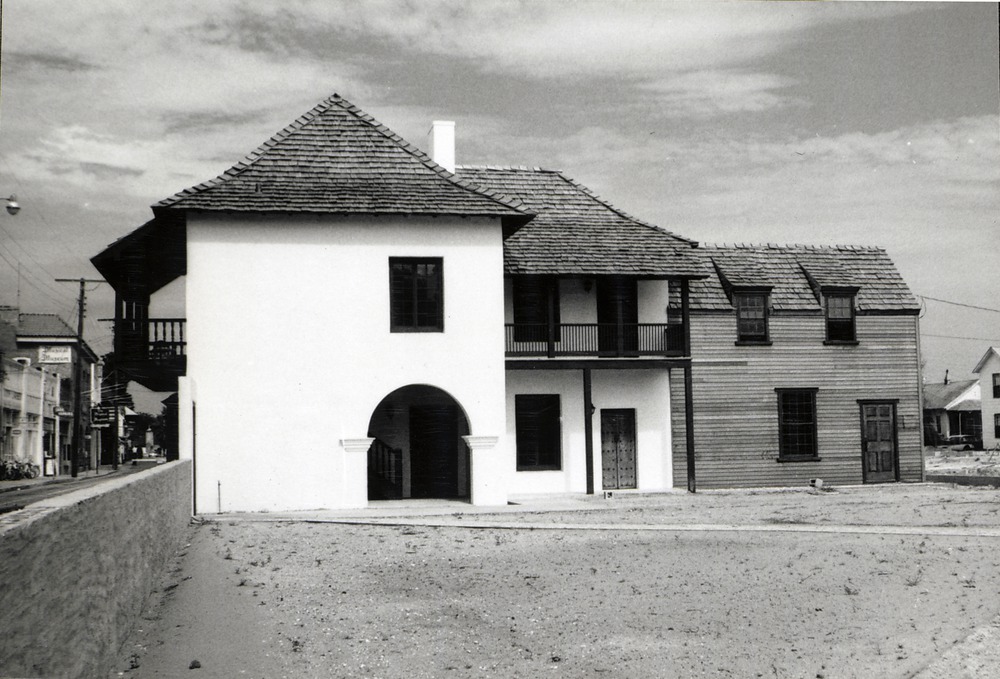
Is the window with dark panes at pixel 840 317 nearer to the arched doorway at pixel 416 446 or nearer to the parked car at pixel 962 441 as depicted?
the arched doorway at pixel 416 446

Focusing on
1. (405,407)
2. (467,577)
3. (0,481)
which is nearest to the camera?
(467,577)

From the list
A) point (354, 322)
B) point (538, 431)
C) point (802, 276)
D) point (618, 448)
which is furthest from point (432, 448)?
point (802, 276)

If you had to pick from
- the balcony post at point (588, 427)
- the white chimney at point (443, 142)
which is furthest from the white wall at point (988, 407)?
the white chimney at point (443, 142)

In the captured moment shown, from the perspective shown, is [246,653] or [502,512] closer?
[246,653]

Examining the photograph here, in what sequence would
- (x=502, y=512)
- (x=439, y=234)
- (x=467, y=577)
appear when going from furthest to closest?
(x=439, y=234)
(x=502, y=512)
(x=467, y=577)

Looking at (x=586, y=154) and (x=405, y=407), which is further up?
(x=586, y=154)

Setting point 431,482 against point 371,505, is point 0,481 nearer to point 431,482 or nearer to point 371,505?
point 371,505

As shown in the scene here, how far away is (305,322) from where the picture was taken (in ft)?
65.7

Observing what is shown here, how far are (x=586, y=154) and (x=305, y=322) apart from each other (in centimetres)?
595

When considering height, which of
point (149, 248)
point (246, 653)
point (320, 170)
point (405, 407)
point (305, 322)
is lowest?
point (246, 653)

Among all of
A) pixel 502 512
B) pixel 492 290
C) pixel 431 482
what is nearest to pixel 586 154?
pixel 492 290

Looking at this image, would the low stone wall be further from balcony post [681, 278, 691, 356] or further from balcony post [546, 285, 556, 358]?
balcony post [681, 278, 691, 356]

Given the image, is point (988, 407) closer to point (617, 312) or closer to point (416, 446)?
point (617, 312)

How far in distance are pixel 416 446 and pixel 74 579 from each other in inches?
690
